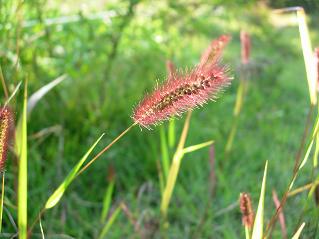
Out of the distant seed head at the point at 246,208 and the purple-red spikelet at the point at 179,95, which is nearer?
the purple-red spikelet at the point at 179,95

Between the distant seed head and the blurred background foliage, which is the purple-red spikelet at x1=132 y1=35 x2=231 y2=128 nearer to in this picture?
the distant seed head

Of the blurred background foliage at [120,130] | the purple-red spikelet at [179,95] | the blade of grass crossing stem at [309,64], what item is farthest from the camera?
the blurred background foliage at [120,130]

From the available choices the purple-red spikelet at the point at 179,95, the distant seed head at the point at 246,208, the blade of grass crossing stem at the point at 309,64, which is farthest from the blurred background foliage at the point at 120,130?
the purple-red spikelet at the point at 179,95

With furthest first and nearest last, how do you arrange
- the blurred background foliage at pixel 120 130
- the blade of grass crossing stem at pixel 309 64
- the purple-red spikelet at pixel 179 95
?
1. the blurred background foliage at pixel 120 130
2. the blade of grass crossing stem at pixel 309 64
3. the purple-red spikelet at pixel 179 95

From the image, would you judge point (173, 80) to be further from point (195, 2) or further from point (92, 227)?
point (195, 2)

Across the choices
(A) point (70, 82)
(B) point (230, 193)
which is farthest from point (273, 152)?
(A) point (70, 82)

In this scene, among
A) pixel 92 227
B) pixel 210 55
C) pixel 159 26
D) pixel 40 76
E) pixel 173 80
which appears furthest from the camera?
pixel 159 26

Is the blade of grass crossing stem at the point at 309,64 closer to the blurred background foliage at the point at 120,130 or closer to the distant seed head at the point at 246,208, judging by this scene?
the distant seed head at the point at 246,208
